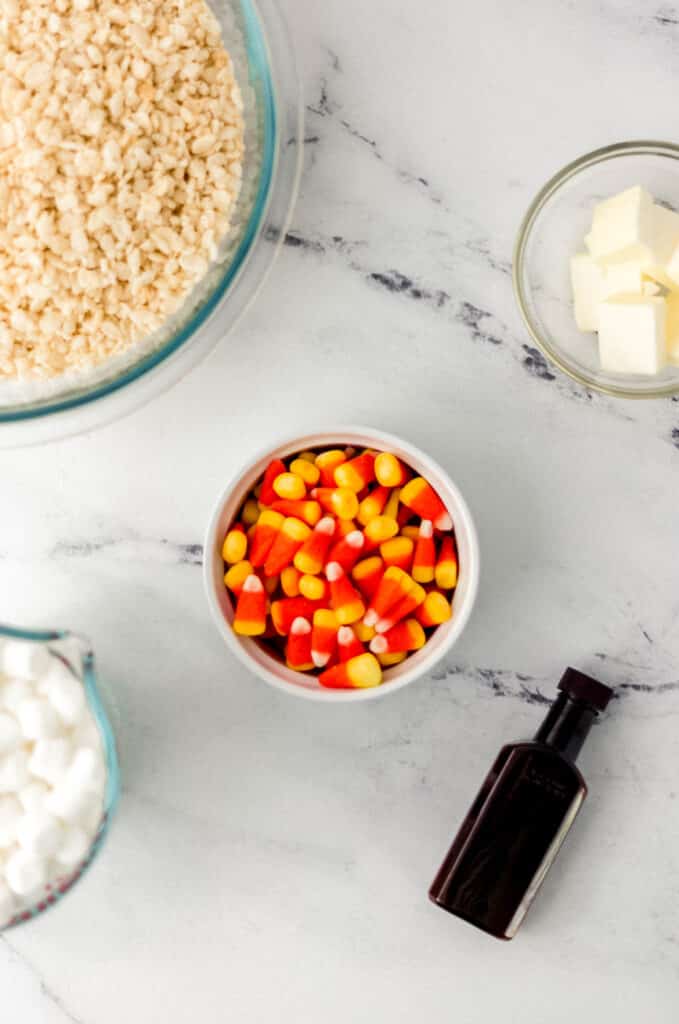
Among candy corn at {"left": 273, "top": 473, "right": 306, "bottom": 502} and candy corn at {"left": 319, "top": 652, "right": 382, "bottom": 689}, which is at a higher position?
candy corn at {"left": 273, "top": 473, "right": 306, "bottom": 502}

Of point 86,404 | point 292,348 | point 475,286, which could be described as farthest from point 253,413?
point 475,286

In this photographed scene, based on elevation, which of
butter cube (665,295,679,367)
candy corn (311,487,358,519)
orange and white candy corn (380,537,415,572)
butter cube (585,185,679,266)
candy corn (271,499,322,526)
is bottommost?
candy corn (271,499,322,526)

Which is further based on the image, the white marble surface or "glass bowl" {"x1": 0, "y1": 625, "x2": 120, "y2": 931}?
the white marble surface

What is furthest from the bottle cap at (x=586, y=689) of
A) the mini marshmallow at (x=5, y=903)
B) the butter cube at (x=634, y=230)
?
the mini marshmallow at (x=5, y=903)

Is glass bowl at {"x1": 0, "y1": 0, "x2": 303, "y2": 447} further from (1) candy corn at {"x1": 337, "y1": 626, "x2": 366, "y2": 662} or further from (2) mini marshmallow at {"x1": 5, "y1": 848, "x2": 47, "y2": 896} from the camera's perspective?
(2) mini marshmallow at {"x1": 5, "y1": 848, "x2": 47, "y2": 896}

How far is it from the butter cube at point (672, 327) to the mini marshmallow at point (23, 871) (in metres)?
1.00

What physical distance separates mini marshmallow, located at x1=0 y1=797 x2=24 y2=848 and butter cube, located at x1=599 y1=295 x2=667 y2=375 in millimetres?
936

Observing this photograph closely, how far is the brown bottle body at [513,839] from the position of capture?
132cm

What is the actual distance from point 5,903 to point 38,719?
0.74 feet

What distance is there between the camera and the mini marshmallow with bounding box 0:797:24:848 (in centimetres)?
126

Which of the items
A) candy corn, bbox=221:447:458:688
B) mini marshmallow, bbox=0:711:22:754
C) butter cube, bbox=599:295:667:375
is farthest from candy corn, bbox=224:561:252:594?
butter cube, bbox=599:295:667:375

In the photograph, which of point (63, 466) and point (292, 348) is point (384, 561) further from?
point (63, 466)

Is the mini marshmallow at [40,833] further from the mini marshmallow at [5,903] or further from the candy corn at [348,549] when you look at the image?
the candy corn at [348,549]

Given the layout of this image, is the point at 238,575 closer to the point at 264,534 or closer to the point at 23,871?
the point at 264,534
